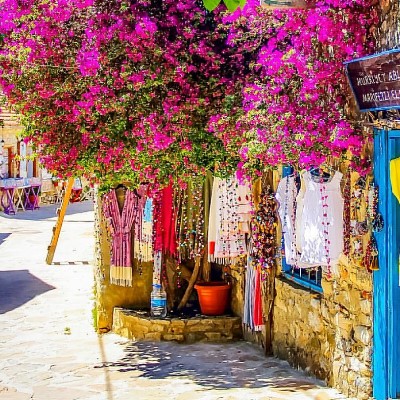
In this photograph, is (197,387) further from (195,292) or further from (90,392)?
(195,292)

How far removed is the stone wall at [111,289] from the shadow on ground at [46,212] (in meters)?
19.2

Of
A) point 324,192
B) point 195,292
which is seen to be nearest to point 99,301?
point 195,292

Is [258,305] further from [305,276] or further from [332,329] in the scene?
[332,329]

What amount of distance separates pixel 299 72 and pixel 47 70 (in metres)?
3.13

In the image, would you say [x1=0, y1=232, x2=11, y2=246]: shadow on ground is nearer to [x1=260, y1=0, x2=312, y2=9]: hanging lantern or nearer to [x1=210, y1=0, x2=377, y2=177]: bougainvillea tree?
[x1=210, y1=0, x2=377, y2=177]: bougainvillea tree

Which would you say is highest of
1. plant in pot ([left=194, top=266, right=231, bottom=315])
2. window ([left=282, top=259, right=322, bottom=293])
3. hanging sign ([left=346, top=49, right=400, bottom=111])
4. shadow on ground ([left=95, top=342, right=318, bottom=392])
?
hanging sign ([left=346, top=49, right=400, bottom=111])

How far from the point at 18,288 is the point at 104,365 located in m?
6.02

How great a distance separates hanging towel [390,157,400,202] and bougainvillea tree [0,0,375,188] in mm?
1250

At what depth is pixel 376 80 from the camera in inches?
236

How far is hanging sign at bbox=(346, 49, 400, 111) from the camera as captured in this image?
5.71 metres

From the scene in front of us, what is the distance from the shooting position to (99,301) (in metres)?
11.1

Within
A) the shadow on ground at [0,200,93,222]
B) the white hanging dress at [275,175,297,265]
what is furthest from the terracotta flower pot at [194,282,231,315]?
the shadow on ground at [0,200,93,222]

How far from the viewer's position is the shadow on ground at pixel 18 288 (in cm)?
1314

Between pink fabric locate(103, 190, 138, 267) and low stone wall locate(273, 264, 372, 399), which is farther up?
pink fabric locate(103, 190, 138, 267)
